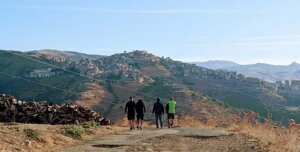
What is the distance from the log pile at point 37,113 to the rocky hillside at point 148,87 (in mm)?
70565

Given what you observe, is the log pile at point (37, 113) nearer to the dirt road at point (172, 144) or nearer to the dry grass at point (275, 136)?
the dirt road at point (172, 144)

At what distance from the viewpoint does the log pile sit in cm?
2286

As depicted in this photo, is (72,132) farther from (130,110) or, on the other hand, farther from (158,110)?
(158,110)

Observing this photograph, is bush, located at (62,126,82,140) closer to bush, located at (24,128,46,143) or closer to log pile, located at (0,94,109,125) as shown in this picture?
bush, located at (24,128,46,143)

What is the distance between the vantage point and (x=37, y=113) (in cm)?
2333

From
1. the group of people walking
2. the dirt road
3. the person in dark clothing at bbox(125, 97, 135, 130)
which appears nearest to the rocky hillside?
the group of people walking

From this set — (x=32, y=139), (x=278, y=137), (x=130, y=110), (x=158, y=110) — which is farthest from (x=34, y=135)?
(x=158, y=110)

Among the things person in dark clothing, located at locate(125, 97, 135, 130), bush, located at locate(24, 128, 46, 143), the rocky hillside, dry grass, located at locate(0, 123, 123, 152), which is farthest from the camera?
the rocky hillside

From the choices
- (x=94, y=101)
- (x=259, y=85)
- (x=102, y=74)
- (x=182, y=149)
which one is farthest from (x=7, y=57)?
A: (x=182, y=149)

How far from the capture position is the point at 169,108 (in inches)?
1116

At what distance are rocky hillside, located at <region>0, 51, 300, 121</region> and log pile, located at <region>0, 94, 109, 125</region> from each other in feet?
232

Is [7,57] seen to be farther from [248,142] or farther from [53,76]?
[248,142]

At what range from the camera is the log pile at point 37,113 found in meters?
22.9

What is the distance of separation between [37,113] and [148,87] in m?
116
